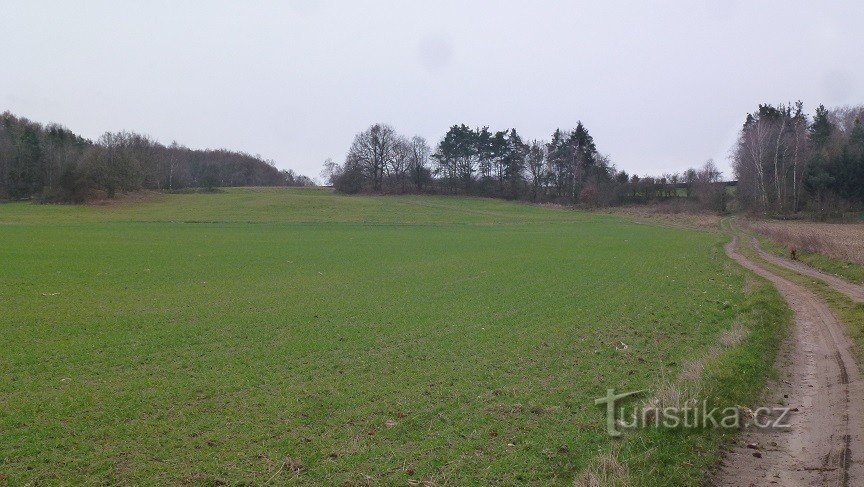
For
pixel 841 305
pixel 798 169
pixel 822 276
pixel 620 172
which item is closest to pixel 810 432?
pixel 841 305

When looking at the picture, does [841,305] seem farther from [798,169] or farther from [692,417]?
[798,169]

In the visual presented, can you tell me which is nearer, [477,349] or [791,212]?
[477,349]

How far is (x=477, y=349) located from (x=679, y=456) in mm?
6113

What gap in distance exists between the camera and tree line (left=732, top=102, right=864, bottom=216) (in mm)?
75375

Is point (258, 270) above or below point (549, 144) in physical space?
below

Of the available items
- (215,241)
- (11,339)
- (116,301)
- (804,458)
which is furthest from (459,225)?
(804,458)

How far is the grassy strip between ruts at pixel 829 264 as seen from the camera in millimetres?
24594

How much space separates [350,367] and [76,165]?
94071 millimetres

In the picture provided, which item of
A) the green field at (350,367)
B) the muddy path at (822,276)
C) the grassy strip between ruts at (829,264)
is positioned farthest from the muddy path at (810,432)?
the grassy strip between ruts at (829,264)

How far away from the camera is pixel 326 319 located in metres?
16.3

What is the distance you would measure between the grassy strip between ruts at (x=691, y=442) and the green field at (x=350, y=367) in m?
0.04

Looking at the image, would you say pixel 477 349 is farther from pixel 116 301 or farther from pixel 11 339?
pixel 116 301

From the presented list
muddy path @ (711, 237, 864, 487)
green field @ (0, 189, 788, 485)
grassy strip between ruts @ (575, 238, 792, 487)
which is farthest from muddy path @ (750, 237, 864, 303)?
grassy strip between ruts @ (575, 238, 792, 487)

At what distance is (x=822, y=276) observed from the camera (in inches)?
1033
